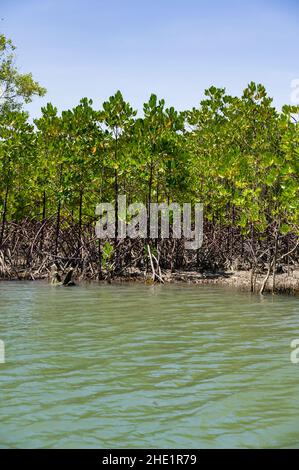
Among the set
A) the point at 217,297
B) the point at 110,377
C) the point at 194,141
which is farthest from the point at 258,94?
the point at 110,377

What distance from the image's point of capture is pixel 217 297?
1147 centimetres

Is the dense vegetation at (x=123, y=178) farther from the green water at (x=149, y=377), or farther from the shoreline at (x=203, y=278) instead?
the green water at (x=149, y=377)

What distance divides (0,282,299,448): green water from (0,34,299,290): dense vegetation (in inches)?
189

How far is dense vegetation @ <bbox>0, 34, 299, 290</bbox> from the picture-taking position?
14.4m

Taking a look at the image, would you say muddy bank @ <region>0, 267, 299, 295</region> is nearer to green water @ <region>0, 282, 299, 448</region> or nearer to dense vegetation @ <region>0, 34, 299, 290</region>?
dense vegetation @ <region>0, 34, 299, 290</region>

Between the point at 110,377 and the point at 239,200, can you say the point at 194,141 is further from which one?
the point at 110,377

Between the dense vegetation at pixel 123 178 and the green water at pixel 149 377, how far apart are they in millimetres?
4801

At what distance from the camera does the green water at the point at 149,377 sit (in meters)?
4.27

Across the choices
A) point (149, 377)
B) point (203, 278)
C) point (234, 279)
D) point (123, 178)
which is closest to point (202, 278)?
point (203, 278)

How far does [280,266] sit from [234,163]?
3058mm

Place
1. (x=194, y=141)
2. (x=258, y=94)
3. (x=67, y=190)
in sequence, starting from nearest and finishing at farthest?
(x=67, y=190), (x=258, y=94), (x=194, y=141)

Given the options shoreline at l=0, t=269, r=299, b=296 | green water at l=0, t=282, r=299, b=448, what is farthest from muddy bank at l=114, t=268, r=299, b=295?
green water at l=0, t=282, r=299, b=448

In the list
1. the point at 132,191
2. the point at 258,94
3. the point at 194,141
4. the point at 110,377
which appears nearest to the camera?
the point at 110,377

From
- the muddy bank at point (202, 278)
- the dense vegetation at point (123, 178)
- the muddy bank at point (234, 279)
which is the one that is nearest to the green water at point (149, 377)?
the muddy bank at point (234, 279)
